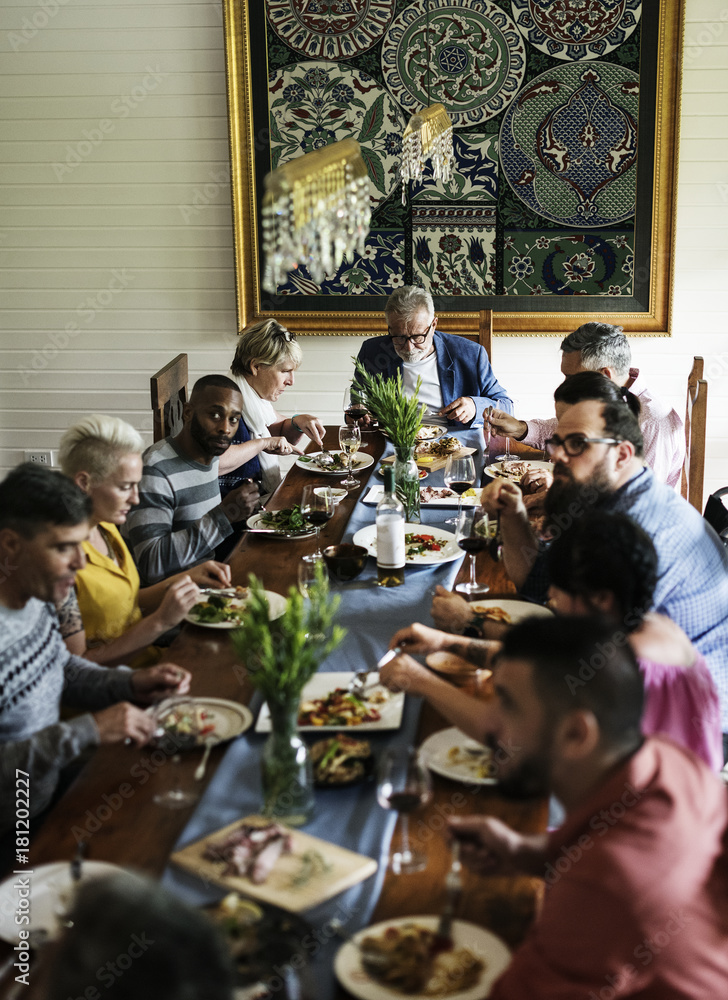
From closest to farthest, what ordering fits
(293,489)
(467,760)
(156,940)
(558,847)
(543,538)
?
(156,940)
(558,847)
(467,760)
(543,538)
(293,489)

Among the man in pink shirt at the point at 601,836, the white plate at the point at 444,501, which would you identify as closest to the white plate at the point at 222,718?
the man in pink shirt at the point at 601,836

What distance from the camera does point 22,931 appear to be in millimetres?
1302

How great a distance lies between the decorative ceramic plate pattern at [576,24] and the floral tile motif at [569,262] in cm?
87

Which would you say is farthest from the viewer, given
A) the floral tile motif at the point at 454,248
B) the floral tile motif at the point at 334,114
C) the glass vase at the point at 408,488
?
the floral tile motif at the point at 454,248

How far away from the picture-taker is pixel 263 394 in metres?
4.01

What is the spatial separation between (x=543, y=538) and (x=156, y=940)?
6.83 ft

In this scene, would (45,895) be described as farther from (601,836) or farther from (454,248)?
(454,248)

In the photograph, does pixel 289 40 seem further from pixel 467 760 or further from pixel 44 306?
pixel 467 760

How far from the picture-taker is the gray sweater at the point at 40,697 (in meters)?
1.71

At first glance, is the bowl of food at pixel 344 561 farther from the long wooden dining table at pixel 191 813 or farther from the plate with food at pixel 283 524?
the long wooden dining table at pixel 191 813

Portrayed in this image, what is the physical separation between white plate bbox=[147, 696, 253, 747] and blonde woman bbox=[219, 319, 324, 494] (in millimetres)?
1934

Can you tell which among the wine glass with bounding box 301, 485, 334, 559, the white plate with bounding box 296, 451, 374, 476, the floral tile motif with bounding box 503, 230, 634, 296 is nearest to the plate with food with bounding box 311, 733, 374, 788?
the wine glass with bounding box 301, 485, 334, 559

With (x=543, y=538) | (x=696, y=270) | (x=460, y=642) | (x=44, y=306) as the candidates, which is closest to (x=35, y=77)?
(x=44, y=306)

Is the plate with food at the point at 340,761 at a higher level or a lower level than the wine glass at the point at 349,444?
lower
